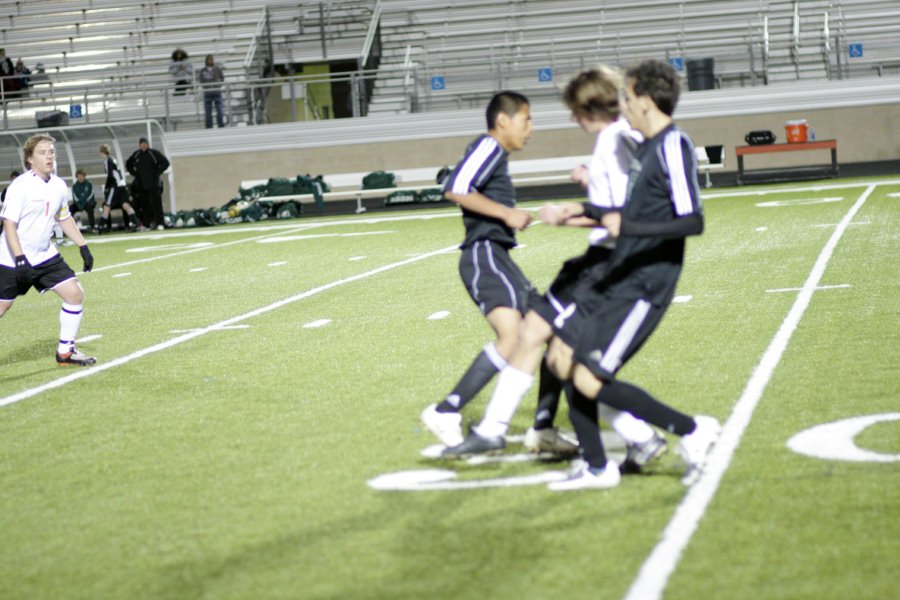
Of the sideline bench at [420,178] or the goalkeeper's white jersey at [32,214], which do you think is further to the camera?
the sideline bench at [420,178]

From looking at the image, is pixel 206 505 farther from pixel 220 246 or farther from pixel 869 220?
pixel 220 246

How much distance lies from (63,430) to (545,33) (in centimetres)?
2694

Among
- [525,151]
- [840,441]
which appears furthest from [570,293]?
[525,151]

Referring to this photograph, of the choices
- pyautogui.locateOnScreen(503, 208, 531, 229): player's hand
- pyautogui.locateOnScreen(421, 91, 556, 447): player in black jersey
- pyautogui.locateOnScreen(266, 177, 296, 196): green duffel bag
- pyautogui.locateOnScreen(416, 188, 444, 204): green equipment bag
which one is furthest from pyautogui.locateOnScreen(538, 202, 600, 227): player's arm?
pyautogui.locateOnScreen(266, 177, 296, 196): green duffel bag

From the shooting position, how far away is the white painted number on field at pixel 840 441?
5.27 m

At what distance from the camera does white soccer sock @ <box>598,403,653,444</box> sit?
5.17 m

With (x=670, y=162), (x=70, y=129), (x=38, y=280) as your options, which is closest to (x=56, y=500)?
(x=670, y=162)

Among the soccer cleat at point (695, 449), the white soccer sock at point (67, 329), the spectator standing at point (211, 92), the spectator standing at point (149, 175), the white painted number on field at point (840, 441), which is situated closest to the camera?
the soccer cleat at point (695, 449)

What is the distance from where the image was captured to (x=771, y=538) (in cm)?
425

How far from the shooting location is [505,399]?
5484 mm

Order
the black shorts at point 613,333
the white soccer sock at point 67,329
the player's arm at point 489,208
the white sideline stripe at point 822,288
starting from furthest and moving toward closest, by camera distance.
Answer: the white sideline stripe at point 822,288, the white soccer sock at point 67,329, the player's arm at point 489,208, the black shorts at point 613,333

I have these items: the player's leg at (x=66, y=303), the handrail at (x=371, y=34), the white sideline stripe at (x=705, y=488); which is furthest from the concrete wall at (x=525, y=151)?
the white sideline stripe at (x=705, y=488)

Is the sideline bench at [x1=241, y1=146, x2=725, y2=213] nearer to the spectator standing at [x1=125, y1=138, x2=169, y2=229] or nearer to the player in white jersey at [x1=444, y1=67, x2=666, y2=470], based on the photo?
the spectator standing at [x1=125, y1=138, x2=169, y2=229]

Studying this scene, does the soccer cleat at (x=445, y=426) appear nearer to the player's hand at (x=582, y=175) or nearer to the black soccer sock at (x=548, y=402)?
the black soccer sock at (x=548, y=402)
